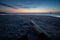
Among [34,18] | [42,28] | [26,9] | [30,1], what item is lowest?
[42,28]

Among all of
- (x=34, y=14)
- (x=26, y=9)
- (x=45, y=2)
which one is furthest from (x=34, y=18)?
(x=45, y=2)

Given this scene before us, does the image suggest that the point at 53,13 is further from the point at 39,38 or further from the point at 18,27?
the point at 18,27

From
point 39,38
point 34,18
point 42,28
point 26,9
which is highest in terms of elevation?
point 26,9

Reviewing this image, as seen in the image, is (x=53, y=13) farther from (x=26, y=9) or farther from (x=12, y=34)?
(x=12, y=34)

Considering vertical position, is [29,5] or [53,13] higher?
[29,5]

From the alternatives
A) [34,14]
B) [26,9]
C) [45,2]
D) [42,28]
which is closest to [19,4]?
[26,9]

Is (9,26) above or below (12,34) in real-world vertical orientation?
above
